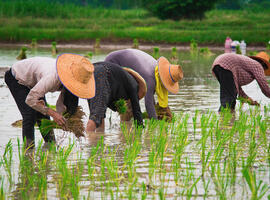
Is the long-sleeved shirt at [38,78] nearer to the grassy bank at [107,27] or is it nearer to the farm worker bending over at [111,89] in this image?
the farm worker bending over at [111,89]

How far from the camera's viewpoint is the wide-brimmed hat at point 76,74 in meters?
4.51

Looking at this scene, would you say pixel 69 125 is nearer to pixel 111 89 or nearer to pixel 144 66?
pixel 111 89

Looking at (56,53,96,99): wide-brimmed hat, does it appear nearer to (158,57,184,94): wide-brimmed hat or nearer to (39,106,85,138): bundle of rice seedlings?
(39,106,85,138): bundle of rice seedlings

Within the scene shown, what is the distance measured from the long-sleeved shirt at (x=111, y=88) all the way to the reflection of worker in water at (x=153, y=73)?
498 millimetres

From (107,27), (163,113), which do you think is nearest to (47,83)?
(163,113)

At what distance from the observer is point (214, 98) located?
356 inches

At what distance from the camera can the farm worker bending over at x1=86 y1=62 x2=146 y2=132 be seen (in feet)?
Result: 17.2

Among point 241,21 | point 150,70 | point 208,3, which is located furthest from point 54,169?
point 208,3

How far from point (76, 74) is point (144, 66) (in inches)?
68.2

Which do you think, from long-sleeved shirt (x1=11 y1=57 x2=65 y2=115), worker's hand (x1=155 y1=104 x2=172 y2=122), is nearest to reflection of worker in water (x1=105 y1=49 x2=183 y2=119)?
worker's hand (x1=155 y1=104 x2=172 y2=122)

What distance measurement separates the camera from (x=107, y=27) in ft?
98.3

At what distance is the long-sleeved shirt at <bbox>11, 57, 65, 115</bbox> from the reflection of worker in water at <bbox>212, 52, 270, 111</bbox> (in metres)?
3.00

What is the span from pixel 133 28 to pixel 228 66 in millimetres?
22721

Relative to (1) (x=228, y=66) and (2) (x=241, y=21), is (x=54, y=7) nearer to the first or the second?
(2) (x=241, y=21)
